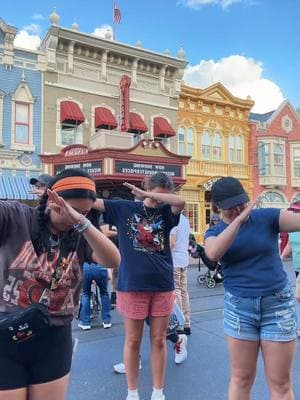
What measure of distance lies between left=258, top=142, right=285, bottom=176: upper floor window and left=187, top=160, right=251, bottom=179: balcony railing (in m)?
1.03

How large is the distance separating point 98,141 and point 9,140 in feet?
12.1

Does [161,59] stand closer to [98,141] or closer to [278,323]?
[98,141]

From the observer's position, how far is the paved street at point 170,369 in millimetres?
3404

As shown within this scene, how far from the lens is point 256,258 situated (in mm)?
2404

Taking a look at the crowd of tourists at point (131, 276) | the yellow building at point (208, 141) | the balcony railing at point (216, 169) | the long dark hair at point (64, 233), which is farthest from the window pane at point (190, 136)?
the long dark hair at point (64, 233)

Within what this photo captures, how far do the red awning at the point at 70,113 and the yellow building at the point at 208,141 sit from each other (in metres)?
5.77

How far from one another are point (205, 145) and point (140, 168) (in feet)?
20.5

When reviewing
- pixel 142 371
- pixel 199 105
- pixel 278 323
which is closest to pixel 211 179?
pixel 199 105

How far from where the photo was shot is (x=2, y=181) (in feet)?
50.1

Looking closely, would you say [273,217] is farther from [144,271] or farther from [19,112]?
[19,112]

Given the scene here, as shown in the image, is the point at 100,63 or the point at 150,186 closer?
the point at 150,186

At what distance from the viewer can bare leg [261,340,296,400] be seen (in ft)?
7.46

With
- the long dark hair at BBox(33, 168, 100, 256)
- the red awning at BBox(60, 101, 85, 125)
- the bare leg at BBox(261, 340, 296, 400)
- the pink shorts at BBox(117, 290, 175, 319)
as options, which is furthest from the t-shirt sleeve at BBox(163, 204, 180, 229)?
the red awning at BBox(60, 101, 85, 125)

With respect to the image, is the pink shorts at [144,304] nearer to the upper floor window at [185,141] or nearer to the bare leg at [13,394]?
the bare leg at [13,394]
